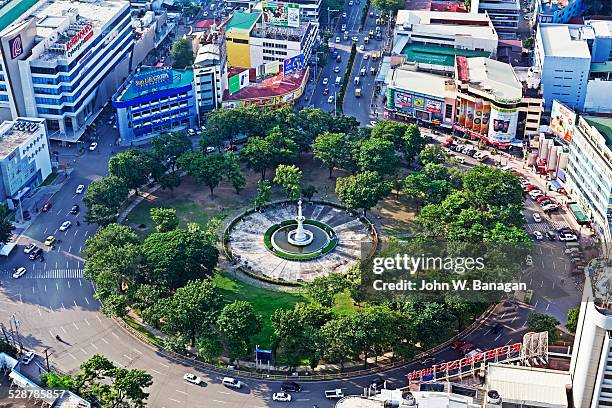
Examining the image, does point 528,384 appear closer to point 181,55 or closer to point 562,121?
point 562,121

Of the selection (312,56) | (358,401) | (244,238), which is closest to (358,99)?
(312,56)

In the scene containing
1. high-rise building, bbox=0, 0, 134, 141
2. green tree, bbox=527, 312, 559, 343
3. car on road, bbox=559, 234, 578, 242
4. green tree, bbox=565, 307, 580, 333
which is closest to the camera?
green tree, bbox=527, 312, 559, 343

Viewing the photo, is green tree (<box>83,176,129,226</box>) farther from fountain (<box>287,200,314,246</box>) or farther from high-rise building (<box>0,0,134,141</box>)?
high-rise building (<box>0,0,134,141</box>)

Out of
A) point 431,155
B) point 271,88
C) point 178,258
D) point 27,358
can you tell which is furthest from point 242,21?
point 27,358

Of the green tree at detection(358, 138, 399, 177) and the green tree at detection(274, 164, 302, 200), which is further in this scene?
the green tree at detection(358, 138, 399, 177)

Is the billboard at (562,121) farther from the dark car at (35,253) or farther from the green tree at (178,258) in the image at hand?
the dark car at (35,253)

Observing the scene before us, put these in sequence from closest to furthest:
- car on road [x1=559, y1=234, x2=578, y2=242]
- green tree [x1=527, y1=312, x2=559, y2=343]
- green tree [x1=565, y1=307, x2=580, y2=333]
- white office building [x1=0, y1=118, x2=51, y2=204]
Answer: green tree [x1=527, y1=312, x2=559, y2=343] < green tree [x1=565, y1=307, x2=580, y2=333] < car on road [x1=559, y1=234, x2=578, y2=242] < white office building [x1=0, y1=118, x2=51, y2=204]

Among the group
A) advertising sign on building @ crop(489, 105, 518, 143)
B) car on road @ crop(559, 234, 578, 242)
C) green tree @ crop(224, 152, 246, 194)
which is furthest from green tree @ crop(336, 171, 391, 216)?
advertising sign on building @ crop(489, 105, 518, 143)
